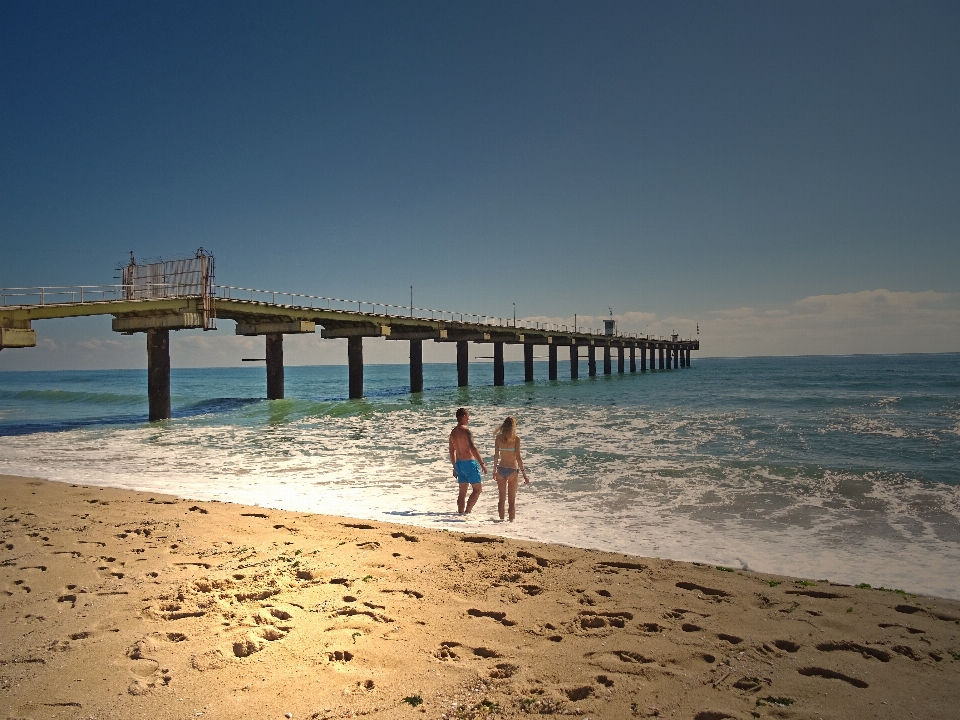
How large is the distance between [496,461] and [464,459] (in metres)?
0.53

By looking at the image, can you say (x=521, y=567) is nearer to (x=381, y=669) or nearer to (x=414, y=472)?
(x=381, y=669)

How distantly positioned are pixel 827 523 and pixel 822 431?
567 inches

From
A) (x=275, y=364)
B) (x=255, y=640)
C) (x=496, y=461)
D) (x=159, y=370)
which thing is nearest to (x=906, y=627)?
(x=496, y=461)

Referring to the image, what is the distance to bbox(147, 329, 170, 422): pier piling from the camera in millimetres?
26391

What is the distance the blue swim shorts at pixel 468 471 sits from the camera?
8.65 meters

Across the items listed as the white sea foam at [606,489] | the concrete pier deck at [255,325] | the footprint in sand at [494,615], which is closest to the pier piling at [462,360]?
the concrete pier deck at [255,325]

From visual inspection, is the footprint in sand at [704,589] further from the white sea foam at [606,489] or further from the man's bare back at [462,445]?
the man's bare back at [462,445]

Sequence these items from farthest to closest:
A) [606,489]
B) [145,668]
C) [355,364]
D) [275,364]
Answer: [355,364] → [275,364] → [606,489] → [145,668]

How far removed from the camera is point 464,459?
8656 millimetres

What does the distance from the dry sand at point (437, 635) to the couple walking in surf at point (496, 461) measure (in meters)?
1.66

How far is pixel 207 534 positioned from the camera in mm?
7164

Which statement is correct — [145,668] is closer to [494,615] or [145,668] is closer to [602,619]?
[494,615]

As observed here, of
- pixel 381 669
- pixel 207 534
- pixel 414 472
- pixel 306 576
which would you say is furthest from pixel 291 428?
pixel 381 669

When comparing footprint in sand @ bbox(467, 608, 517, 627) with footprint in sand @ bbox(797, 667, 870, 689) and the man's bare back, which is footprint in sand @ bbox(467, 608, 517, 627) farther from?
the man's bare back
